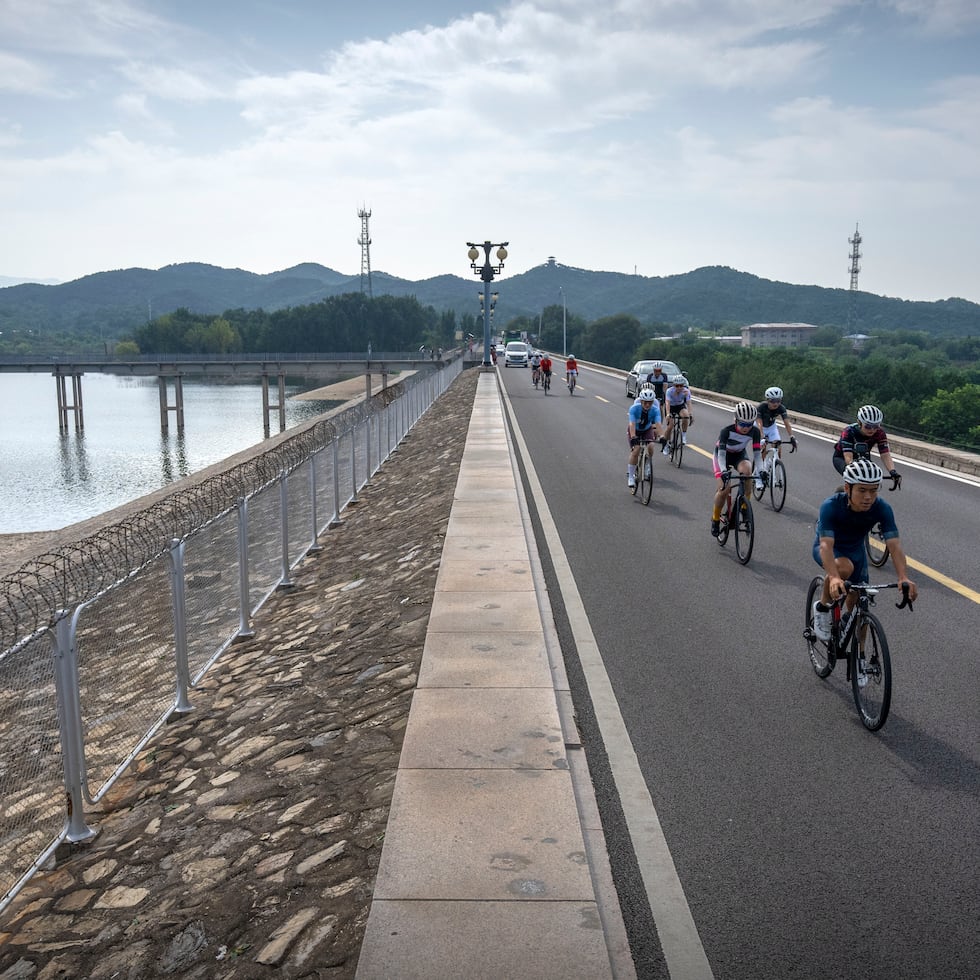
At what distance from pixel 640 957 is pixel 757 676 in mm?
3759

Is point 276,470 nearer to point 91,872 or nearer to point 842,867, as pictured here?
point 91,872

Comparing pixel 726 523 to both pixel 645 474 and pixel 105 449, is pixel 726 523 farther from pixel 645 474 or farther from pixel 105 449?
pixel 105 449

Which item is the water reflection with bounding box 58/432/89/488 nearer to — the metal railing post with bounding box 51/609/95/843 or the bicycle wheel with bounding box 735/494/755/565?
the bicycle wheel with bounding box 735/494/755/565

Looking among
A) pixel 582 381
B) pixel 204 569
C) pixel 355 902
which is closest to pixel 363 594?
pixel 204 569

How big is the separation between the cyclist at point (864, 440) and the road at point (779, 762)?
45.9 inches

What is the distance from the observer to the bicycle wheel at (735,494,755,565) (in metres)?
11.1

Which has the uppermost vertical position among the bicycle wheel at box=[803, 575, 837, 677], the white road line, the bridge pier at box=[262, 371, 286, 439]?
the bicycle wheel at box=[803, 575, 837, 677]

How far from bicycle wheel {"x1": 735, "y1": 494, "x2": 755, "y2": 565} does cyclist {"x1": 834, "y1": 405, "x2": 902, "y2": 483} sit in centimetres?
109

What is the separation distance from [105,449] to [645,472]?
6358 centimetres

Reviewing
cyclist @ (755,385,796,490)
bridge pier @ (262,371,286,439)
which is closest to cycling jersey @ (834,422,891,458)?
cyclist @ (755,385,796,490)

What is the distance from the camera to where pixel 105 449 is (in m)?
71.1

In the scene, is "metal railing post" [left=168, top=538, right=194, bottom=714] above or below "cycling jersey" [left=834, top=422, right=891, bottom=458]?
below

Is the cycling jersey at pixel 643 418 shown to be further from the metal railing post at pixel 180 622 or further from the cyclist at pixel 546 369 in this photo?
the cyclist at pixel 546 369

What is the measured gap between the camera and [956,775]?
5.71 m
